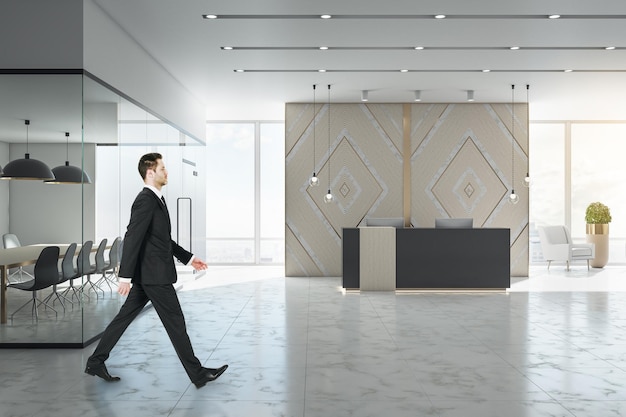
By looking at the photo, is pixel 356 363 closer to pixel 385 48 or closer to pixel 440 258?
pixel 385 48

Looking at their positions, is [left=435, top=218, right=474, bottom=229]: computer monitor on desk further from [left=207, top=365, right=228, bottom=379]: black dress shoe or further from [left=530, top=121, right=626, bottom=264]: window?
[left=207, top=365, right=228, bottom=379]: black dress shoe

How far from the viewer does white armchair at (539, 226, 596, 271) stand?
12.4 meters

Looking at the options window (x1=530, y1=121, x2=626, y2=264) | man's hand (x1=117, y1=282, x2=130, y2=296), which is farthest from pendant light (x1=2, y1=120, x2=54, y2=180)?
window (x1=530, y1=121, x2=626, y2=264)

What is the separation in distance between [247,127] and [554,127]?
708 centimetres

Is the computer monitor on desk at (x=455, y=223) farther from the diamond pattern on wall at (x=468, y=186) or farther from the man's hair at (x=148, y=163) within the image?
the man's hair at (x=148, y=163)

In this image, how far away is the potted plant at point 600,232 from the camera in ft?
41.9

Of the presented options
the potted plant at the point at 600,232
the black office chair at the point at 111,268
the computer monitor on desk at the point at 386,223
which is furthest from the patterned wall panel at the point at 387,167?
the black office chair at the point at 111,268

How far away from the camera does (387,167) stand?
1127cm

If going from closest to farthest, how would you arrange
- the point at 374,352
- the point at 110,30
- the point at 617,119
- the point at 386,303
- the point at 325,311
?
the point at 374,352
the point at 110,30
the point at 325,311
the point at 386,303
the point at 617,119

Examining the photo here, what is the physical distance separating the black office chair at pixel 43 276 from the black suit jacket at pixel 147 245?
189 cm

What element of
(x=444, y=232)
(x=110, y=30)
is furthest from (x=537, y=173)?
(x=110, y=30)

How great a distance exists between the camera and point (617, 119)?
1323 cm

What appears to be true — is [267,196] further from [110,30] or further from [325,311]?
[110,30]

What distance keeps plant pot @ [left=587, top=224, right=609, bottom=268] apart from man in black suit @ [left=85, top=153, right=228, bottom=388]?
10947 millimetres
